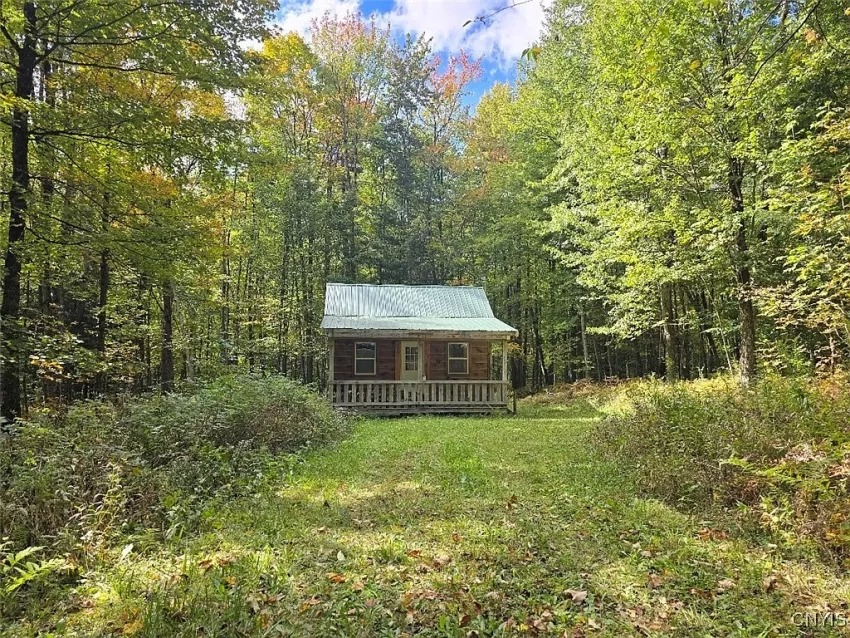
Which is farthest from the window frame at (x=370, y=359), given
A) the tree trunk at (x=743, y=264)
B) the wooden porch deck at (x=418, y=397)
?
the tree trunk at (x=743, y=264)

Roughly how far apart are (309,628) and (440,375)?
14912 mm

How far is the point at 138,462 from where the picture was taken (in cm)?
511

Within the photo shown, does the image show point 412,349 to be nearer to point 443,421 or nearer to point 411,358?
point 411,358

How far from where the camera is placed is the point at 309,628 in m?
2.97

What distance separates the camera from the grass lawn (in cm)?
304

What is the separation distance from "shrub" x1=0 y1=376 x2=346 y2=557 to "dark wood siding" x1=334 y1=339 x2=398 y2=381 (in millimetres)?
7344

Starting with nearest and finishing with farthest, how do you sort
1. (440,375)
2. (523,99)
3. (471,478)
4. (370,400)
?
(471,478)
(370,400)
(440,375)
(523,99)

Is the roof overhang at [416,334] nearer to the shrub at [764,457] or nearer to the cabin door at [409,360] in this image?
the cabin door at [409,360]

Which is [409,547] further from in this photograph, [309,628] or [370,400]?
[370,400]

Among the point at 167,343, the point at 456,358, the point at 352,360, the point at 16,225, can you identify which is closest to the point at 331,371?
the point at 352,360

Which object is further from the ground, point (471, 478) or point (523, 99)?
point (523, 99)

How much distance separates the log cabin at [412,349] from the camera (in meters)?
16.0

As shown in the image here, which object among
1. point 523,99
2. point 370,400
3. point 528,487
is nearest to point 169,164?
point 528,487

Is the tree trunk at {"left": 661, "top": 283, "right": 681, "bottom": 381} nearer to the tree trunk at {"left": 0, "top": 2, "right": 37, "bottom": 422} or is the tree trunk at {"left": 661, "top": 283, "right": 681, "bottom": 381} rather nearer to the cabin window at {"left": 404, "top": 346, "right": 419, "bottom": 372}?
the cabin window at {"left": 404, "top": 346, "right": 419, "bottom": 372}
